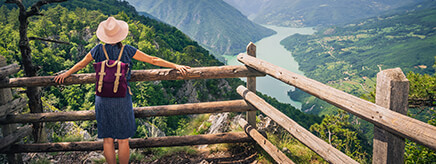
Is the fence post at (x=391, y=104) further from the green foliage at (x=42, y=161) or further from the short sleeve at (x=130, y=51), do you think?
the green foliage at (x=42, y=161)

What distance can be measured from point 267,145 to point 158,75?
1748 mm

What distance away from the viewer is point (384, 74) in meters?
1.97

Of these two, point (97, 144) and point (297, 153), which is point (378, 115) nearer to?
point (297, 153)

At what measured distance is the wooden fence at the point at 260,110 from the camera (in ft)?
6.38

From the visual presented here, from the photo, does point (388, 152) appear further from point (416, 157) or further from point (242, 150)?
point (416, 157)

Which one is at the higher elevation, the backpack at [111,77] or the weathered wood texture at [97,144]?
the backpack at [111,77]

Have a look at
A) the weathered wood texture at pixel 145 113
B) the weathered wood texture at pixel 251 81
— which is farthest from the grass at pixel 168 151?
the weathered wood texture at pixel 251 81

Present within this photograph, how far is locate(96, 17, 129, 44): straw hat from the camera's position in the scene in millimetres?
2906

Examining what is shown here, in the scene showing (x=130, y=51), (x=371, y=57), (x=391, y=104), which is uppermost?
(x=130, y=51)

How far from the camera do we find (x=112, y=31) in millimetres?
2912

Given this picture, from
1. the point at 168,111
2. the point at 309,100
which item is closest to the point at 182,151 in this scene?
the point at 168,111

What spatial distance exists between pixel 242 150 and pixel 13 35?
45920mm

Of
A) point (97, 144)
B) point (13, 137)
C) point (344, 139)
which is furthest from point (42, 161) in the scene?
point (344, 139)

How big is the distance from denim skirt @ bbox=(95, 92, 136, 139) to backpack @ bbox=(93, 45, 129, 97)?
12 centimetres
